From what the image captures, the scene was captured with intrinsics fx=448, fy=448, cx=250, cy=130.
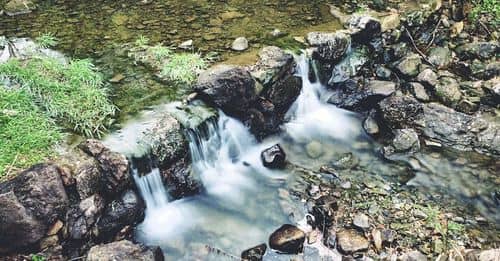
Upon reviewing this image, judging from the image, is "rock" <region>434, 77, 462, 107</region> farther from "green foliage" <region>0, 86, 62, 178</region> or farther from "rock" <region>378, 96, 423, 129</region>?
"green foliage" <region>0, 86, 62, 178</region>

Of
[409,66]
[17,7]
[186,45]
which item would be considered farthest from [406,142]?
[17,7]

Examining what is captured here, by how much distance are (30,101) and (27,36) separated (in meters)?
1.92

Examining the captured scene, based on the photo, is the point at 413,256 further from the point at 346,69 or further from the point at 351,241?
the point at 346,69

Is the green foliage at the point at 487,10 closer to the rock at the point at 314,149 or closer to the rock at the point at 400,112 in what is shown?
the rock at the point at 400,112

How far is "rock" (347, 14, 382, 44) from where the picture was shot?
6.00 m

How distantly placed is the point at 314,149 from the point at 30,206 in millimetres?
3123

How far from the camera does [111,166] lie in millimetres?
3877

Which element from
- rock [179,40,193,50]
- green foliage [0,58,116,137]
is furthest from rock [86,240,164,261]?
rock [179,40,193,50]

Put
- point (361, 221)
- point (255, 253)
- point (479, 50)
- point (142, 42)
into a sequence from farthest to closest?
point (479, 50), point (142, 42), point (361, 221), point (255, 253)

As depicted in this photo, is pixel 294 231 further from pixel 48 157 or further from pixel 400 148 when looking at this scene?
pixel 48 157

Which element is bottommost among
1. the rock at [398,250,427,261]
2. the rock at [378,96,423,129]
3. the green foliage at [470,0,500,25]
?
the rock at [398,250,427,261]

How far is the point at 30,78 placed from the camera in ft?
15.1

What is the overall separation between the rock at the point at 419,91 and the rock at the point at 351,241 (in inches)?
93.1

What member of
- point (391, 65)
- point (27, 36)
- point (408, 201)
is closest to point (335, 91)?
point (391, 65)
